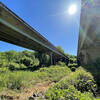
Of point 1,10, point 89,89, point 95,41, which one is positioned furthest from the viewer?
point 95,41

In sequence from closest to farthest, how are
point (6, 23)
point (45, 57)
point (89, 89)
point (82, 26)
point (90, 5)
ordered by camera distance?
point (89, 89) < point (6, 23) < point (90, 5) < point (82, 26) < point (45, 57)

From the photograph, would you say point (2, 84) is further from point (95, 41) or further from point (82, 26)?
point (82, 26)

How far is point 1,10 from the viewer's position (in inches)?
183

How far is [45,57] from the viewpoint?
15.4 meters

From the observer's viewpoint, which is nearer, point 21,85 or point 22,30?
point 21,85

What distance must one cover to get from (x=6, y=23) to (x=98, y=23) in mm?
9414

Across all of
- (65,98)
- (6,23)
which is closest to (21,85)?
(65,98)

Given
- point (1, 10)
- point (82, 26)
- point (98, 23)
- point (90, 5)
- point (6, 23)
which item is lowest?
point (6, 23)

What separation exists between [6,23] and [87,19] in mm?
8928

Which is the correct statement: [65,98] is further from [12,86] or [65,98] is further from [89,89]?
[12,86]

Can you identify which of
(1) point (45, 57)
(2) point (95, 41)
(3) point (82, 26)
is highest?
→ (3) point (82, 26)

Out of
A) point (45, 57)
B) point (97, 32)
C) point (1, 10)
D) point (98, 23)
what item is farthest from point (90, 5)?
point (45, 57)

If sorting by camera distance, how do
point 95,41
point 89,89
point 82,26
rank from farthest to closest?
point 82,26
point 95,41
point 89,89

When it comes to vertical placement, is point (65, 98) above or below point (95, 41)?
below
